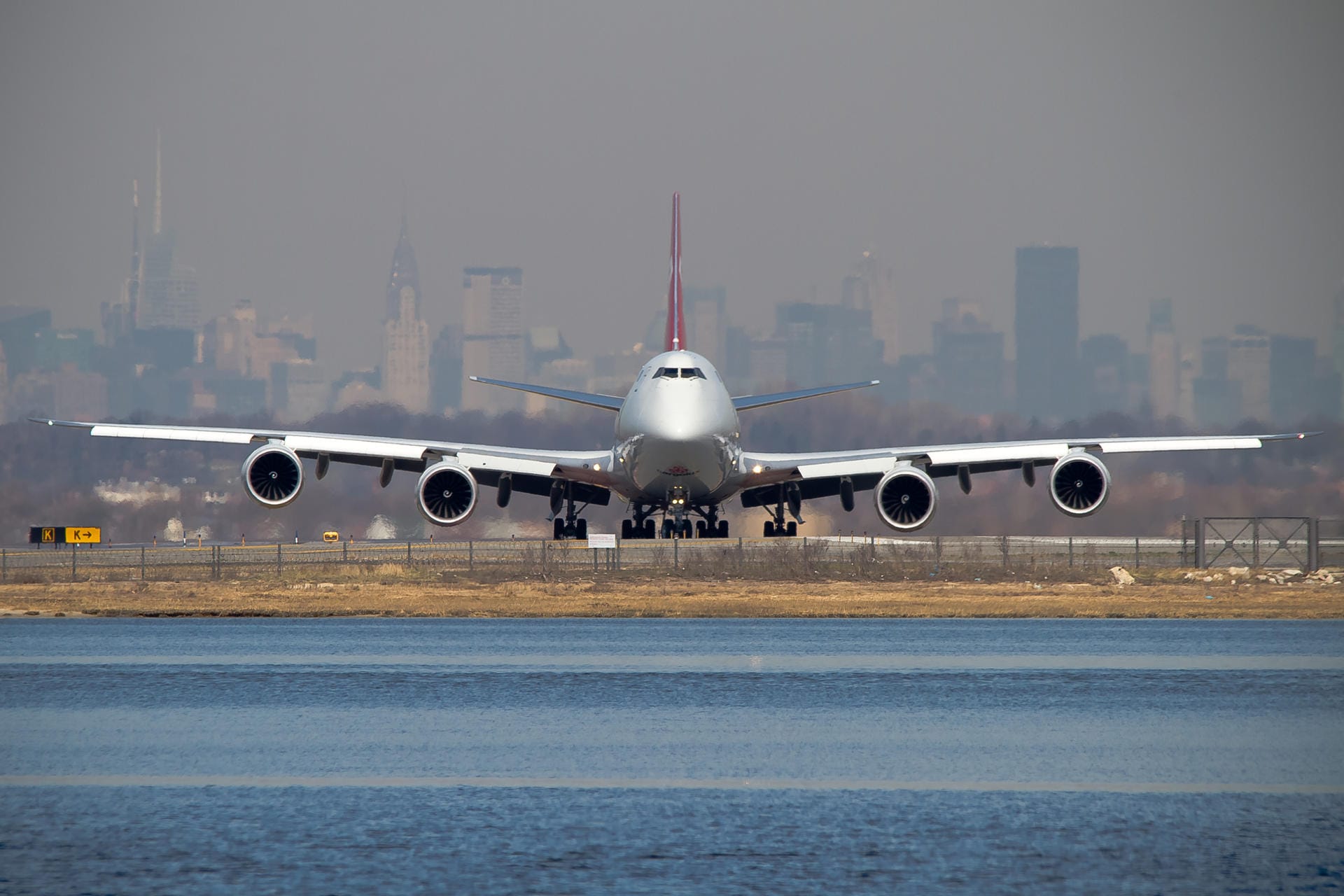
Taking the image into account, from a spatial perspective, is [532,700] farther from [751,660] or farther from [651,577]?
[651,577]

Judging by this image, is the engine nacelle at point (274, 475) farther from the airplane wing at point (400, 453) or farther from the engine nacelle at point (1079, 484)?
the engine nacelle at point (1079, 484)

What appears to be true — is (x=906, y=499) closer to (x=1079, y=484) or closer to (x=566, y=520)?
(x=1079, y=484)

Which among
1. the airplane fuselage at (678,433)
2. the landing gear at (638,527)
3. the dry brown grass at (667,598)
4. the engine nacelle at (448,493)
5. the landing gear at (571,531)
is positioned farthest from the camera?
the landing gear at (571,531)

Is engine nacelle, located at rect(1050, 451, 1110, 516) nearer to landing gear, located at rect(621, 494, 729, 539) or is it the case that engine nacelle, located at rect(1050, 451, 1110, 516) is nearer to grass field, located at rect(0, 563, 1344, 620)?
grass field, located at rect(0, 563, 1344, 620)

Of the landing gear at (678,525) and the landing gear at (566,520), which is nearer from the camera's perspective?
the landing gear at (678,525)

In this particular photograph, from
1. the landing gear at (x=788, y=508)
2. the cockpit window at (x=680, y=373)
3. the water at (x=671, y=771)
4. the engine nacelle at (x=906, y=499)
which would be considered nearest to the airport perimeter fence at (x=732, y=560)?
the landing gear at (x=788, y=508)
